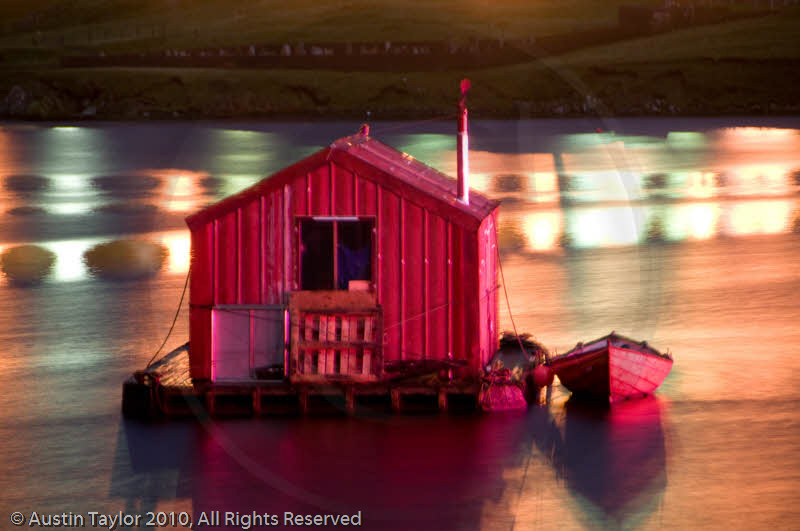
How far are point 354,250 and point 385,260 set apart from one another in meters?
0.55

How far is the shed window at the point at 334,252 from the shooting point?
21.1m

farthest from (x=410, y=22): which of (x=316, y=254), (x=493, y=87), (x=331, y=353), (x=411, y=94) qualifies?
(x=331, y=353)

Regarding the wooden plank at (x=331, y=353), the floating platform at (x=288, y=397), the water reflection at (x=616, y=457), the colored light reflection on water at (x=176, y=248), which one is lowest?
the water reflection at (x=616, y=457)

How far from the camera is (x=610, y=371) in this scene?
21.7 meters

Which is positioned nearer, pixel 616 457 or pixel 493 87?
pixel 616 457

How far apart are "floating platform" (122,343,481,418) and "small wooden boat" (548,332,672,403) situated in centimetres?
195

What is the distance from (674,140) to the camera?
281 ft

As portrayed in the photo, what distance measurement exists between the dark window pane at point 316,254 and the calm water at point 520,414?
7.50ft

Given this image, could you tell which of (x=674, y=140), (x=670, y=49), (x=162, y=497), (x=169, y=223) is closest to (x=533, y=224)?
(x=169, y=223)

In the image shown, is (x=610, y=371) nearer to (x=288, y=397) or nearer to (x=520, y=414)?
(x=520, y=414)

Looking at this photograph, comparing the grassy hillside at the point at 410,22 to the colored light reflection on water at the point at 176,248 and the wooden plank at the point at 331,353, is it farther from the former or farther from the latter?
the wooden plank at the point at 331,353

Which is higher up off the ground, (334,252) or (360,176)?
(360,176)

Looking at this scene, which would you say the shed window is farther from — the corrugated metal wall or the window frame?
the corrugated metal wall

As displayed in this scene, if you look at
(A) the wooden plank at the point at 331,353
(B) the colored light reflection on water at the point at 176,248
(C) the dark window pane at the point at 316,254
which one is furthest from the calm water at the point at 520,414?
(C) the dark window pane at the point at 316,254
